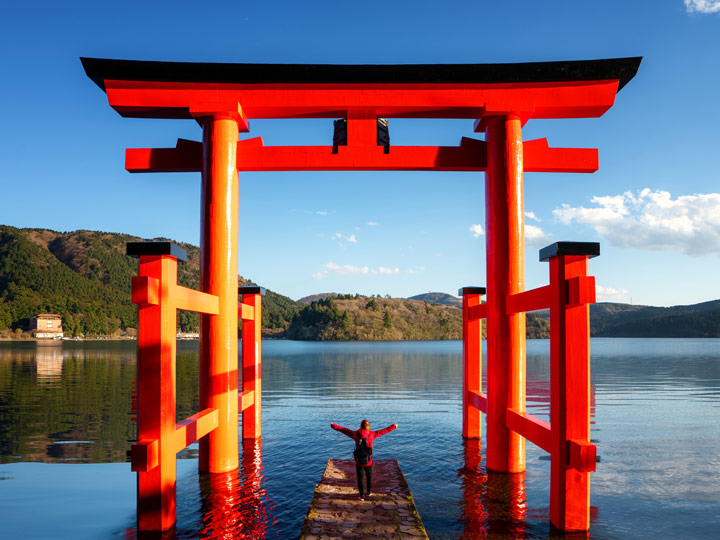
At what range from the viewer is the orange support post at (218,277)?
891 centimetres

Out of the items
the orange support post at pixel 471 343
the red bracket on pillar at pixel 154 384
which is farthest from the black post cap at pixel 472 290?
the red bracket on pillar at pixel 154 384

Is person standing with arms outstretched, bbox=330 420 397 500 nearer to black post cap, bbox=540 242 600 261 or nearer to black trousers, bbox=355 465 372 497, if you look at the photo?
black trousers, bbox=355 465 372 497

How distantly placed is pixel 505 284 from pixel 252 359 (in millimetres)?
6872

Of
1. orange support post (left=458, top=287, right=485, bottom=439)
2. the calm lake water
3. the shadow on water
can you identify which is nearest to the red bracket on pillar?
the calm lake water

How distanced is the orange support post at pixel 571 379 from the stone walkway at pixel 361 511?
6.86 ft

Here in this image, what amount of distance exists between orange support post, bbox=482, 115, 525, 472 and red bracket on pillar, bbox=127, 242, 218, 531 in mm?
5643

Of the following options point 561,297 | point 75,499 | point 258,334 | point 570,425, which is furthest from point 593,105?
point 75,499

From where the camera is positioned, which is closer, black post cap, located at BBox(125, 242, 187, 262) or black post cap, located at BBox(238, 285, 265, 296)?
black post cap, located at BBox(125, 242, 187, 262)

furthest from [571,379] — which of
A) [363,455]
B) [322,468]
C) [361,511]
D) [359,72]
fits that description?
[322,468]

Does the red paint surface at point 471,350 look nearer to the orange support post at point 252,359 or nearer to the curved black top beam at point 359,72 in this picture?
the orange support post at point 252,359

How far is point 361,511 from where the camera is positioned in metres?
7.06

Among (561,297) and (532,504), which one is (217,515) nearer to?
(532,504)

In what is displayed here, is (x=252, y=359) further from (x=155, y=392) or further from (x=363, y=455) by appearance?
(x=155, y=392)

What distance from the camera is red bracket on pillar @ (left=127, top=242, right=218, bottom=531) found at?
625 cm
